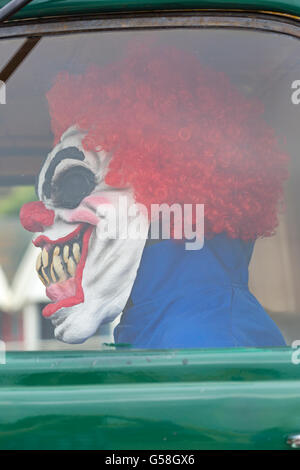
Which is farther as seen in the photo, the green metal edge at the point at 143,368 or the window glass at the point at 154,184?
the window glass at the point at 154,184

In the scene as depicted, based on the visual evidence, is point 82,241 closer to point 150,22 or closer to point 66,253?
point 66,253

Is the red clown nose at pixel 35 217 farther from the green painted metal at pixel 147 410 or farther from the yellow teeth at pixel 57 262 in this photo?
the green painted metal at pixel 147 410

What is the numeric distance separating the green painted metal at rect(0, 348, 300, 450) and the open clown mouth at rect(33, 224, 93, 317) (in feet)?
0.60

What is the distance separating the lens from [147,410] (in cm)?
129

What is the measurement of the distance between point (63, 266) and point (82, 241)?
78 millimetres

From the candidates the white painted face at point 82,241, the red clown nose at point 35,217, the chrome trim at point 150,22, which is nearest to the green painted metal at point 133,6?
the chrome trim at point 150,22

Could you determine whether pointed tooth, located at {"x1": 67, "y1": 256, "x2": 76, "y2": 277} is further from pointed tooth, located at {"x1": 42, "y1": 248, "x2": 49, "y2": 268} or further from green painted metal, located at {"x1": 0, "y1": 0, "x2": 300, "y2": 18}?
green painted metal, located at {"x1": 0, "y1": 0, "x2": 300, "y2": 18}

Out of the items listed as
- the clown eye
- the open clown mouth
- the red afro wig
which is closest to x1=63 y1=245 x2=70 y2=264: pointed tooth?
the open clown mouth

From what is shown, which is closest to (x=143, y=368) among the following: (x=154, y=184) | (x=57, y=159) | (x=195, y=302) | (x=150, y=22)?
(x=195, y=302)

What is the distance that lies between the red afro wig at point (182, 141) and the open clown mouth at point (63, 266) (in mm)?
177

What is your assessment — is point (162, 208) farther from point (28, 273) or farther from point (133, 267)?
point (28, 273)

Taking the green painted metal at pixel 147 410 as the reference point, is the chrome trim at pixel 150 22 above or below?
above

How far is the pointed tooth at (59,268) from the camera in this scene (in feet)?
4.79

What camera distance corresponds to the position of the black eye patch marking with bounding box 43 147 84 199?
4.83 ft
